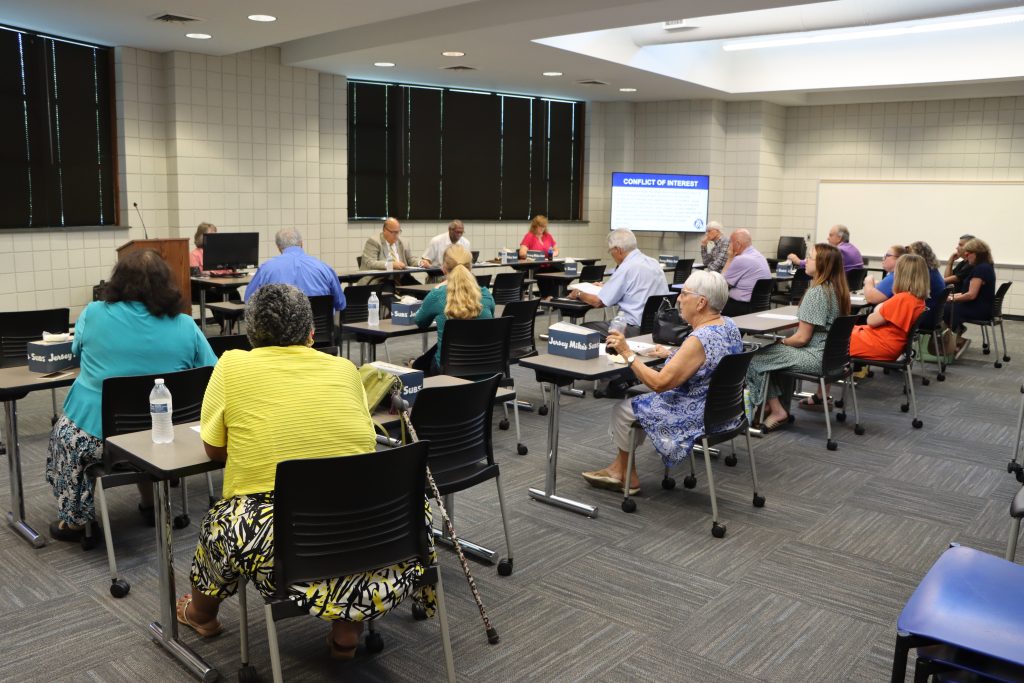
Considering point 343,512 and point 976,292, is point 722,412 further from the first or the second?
point 976,292

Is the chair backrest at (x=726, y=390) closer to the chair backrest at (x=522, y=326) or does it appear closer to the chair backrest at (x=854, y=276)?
the chair backrest at (x=522, y=326)

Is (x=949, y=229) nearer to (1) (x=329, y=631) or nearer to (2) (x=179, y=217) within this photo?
(2) (x=179, y=217)

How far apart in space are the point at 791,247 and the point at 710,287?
32.4 ft

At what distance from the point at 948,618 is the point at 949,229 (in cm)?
1173

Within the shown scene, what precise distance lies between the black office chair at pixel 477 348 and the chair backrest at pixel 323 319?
51.0 inches

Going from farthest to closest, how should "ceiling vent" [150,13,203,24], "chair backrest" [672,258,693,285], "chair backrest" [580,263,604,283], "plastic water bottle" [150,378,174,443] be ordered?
"chair backrest" [672,258,693,285], "chair backrest" [580,263,604,283], "ceiling vent" [150,13,203,24], "plastic water bottle" [150,378,174,443]

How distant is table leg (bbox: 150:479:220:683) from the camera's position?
2807mm

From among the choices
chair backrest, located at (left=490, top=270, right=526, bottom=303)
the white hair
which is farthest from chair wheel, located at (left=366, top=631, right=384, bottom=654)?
chair backrest, located at (left=490, top=270, right=526, bottom=303)

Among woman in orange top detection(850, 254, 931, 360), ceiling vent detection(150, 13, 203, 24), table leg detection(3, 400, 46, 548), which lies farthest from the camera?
Answer: ceiling vent detection(150, 13, 203, 24)

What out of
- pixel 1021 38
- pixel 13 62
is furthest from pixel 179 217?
pixel 1021 38

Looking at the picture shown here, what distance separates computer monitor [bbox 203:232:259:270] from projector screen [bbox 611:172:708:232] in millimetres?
6867

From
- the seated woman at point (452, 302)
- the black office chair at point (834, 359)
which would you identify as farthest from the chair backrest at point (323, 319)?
the black office chair at point (834, 359)

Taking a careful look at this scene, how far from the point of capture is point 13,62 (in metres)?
8.00

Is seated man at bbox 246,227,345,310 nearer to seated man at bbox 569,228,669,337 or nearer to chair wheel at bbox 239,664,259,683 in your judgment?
seated man at bbox 569,228,669,337
